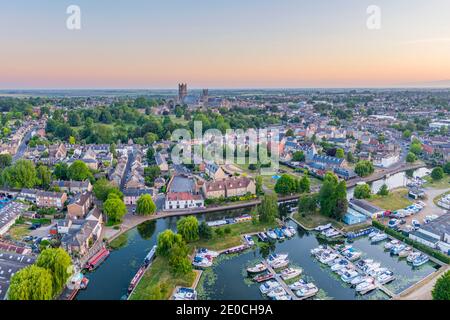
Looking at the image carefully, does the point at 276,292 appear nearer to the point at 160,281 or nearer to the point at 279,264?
the point at 279,264

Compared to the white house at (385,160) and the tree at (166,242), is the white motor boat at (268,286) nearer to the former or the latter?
the tree at (166,242)

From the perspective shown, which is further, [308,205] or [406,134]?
[406,134]

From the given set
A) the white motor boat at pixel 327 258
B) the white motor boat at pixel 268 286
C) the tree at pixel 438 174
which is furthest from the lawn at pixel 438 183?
the white motor boat at pixel 268 286

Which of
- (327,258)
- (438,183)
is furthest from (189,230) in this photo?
(438,183)

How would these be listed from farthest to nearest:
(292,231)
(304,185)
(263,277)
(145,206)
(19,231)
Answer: (304,185)
(145,206)
(292,231)
(19,231)
(263,277)
